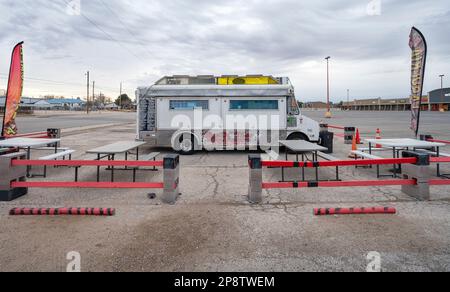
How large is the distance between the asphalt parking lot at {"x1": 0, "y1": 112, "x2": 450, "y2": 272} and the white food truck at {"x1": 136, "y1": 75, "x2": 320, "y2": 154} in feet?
16.8

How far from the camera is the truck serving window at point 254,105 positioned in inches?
448

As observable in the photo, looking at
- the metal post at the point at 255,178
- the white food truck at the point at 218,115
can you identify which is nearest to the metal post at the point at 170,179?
the metal post at the point at 255,178

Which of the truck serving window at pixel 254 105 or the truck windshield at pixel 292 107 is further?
the truck windshield at pixel 292 107

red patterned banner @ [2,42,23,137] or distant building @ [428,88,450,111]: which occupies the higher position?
distant building @ [428,88,450,111]

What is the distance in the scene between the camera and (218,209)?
5.20 metres

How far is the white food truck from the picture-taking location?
37.1 ft

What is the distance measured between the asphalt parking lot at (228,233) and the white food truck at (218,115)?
16.8ft

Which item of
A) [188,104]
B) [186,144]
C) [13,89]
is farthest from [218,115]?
[13,89]

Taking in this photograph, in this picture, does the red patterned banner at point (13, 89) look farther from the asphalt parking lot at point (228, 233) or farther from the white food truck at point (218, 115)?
the asphalt parking lot at point (228, 233)

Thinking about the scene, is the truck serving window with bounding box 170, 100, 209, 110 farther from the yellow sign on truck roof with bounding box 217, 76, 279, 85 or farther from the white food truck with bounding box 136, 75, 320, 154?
the yellow sign on truck roof with bounding box 217, 76, 279, 85

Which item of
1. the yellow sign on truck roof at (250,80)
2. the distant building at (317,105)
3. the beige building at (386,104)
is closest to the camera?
the yellow sign on truck roof at (250,80)

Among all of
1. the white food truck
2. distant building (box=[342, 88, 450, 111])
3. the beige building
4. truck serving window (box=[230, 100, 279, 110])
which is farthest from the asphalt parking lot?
the beige building
